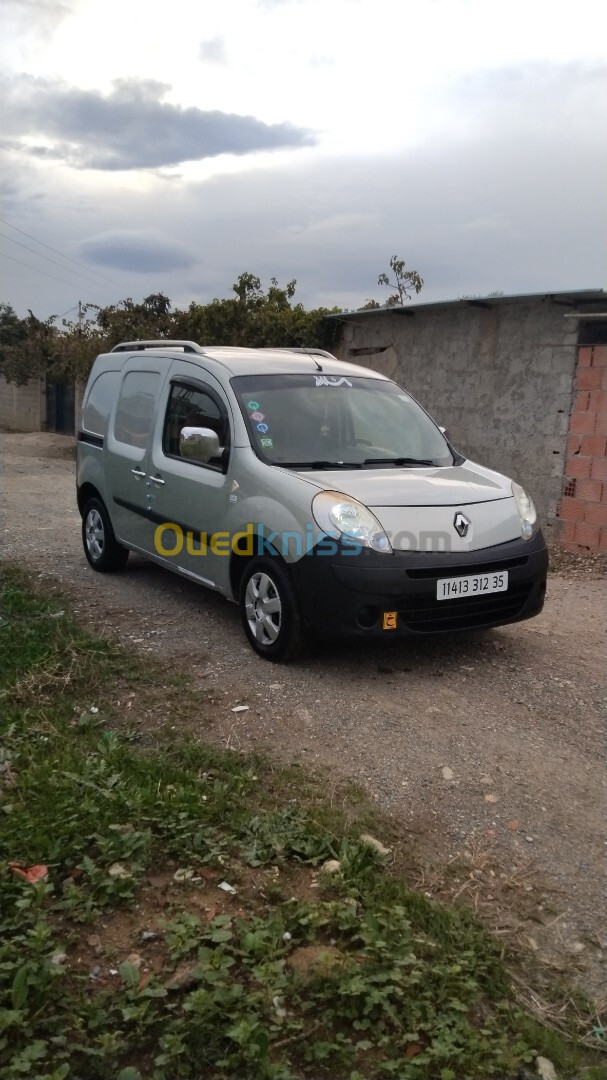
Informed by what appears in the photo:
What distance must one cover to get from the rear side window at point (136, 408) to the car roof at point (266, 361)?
24 cm

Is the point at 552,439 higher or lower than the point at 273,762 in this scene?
higher

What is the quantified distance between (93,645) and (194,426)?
1.61m

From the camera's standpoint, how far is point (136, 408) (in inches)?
261

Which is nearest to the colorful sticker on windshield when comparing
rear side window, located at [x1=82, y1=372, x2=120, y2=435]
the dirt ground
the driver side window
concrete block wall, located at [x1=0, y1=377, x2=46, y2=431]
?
the driver side window

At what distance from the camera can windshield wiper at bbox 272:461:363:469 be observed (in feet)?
16.6

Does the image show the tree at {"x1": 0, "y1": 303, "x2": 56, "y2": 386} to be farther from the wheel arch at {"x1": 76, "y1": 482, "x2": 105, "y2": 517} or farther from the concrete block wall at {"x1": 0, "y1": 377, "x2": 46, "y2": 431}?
the wheel arch at {"x1": 76, "y1": 482, "x2": 105, "y2": 517}

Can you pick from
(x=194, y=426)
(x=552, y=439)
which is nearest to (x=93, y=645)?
(x=194, y=426)

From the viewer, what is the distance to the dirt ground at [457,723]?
3.10 meters

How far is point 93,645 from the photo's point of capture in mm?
5121

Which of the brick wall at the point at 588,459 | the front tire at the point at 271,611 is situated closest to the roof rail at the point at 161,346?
the front tire at the point at 271,611

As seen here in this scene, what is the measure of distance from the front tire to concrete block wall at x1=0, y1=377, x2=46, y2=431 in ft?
70.0

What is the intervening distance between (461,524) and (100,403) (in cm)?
381

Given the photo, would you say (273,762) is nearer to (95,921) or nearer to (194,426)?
(95,921)

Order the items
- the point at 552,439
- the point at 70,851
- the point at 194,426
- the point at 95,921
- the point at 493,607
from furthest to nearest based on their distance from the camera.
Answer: the point at 552,439 → the point at 194,426 → the point at 493,607 → the point at 70,851 → the point at 95,921
